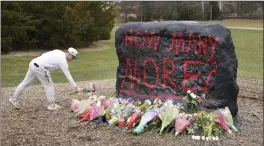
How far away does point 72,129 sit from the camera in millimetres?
6598

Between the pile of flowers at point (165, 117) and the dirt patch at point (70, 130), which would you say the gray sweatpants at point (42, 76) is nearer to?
the dirt patch at point (70, 130)

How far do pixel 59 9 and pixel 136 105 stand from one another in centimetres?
1371

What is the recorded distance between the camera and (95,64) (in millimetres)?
16094

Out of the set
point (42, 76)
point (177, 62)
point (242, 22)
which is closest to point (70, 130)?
point (42, 76)

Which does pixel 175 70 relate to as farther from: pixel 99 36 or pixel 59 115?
pixel 99 36

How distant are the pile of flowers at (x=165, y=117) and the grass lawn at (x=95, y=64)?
5036 mm

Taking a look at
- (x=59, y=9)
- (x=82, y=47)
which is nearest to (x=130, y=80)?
(x=59, y=9)

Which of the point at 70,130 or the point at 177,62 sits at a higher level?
the point at 177,62

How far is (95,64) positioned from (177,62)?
9.25 m

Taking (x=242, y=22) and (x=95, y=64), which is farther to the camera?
(x=242, y=22)

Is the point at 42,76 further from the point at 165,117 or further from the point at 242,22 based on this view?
the point at 242,22

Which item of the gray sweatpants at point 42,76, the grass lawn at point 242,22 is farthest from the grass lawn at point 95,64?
the grass lawn at point 242,22

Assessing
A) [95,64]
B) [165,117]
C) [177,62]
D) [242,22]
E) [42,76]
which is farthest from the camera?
[242,22]

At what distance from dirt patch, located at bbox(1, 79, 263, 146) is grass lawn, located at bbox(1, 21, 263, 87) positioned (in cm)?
387
